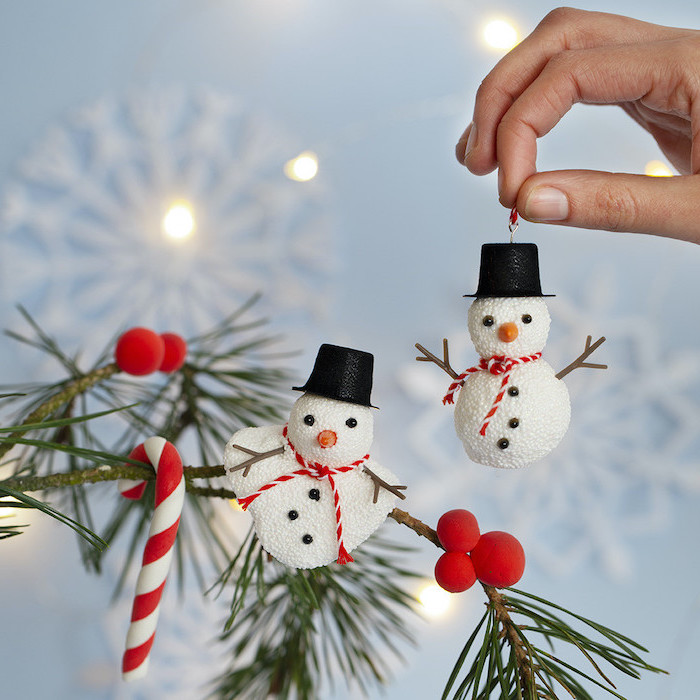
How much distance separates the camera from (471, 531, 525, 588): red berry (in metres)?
0.47

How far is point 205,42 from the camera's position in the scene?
104cm

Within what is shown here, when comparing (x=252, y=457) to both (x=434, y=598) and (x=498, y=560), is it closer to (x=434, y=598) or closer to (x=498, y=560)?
(x=498, y=560)

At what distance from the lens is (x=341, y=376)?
453 millimetres

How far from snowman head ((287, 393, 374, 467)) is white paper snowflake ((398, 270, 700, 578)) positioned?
601 mm

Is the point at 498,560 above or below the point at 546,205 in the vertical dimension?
below

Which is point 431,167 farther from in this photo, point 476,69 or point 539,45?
point 539,45

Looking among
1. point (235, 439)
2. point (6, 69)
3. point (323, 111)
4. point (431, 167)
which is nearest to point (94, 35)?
point (6, 69)

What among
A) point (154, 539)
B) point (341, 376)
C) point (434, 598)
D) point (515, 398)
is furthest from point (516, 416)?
point (434, 598)

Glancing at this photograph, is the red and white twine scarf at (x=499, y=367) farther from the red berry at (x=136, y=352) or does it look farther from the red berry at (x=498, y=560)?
the red berry at (x=136, y=352)

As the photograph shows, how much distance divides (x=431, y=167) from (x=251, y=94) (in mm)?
279

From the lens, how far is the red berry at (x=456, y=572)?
48 centimetres

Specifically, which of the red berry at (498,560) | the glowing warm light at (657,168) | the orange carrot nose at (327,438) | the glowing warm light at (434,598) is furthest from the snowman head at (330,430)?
the glowing warm light at (657,168)

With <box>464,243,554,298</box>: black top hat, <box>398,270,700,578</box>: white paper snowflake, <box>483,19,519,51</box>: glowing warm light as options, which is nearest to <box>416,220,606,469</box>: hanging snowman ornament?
<box>464,243,554,298</box>: black top hat

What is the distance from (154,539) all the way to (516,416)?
0.82ft
